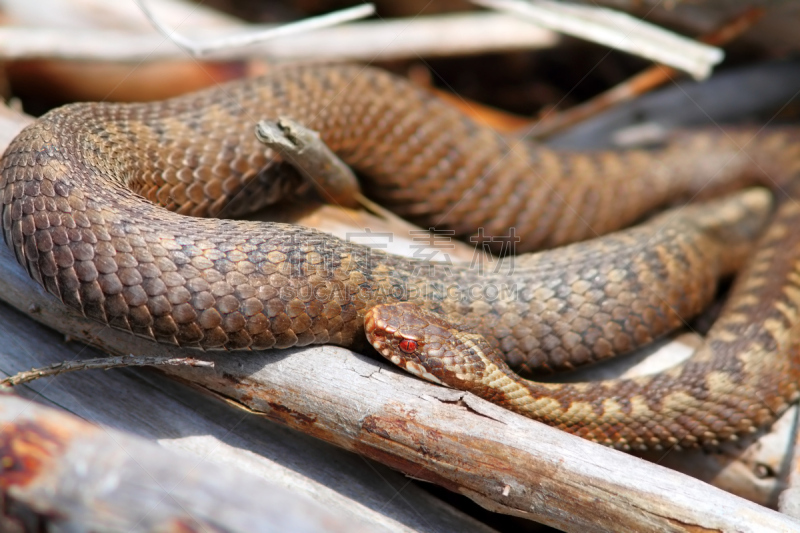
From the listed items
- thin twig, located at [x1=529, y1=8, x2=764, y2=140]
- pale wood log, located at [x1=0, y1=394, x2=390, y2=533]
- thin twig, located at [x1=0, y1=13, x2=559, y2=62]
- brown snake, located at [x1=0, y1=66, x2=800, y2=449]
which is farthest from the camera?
thin twig, located at [x1=529, y1=8, x2=764, y2=140]

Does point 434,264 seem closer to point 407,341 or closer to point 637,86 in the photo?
point 407,341

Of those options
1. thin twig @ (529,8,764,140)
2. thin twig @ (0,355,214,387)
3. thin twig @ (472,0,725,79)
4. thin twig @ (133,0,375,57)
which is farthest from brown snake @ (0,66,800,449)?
thin twig @ (472,0,725,79)

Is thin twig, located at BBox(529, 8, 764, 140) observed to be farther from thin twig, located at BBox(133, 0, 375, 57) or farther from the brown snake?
thin twig, located at BBox(133, 0, 375, 57)

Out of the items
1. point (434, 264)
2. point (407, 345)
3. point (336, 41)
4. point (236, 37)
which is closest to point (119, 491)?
point (407, 345)

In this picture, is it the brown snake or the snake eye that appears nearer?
the brown snake

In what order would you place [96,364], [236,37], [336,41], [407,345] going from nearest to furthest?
[96,364], [407,345], [236,37], [336,41]

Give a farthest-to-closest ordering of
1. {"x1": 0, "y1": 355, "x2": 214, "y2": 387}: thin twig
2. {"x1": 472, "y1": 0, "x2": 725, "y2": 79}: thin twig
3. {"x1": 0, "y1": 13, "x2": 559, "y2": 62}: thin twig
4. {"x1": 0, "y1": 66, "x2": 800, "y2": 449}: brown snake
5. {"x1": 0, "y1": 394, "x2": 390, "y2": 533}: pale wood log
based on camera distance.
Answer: {"x1": 0, "y1": 13, "x2": 559, "y2": 62}: thin twig
{"x1": 472, "y1": 0, "x2": 725, "y2": 79}: thin twig
{"x1": 0, "y1": 66, "x2": 800, "y2": 449}: brown snake
{"x1": 0, "y1": 355, "x2": 214, "y2": 387}: thin twig
{"x1": 0, "y1": 394, "x2": 390, "y2": 533}: pale wood log
